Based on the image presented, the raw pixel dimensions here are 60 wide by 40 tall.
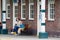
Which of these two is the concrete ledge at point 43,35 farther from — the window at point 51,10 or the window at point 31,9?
the window at point 31,9

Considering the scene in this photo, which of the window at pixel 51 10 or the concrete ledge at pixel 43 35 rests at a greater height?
the window at pixel 51 10

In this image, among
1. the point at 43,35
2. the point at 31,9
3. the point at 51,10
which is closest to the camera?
the point at 43,35

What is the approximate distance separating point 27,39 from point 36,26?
13.4 feet

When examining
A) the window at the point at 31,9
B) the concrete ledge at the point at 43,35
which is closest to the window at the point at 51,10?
the window at the point at 31,9

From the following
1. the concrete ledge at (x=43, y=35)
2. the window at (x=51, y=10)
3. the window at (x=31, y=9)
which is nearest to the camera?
the concrete ledge at (x=43, y=35)

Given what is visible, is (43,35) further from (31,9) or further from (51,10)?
(31,9)

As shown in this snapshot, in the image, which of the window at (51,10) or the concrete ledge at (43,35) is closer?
the concrete ledge at (43,35)

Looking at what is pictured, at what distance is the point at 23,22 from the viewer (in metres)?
29.9

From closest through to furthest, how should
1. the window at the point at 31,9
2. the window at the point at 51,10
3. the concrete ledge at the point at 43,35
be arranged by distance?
the concrete ledge at the point at 43,35 → the window at the point at 51,10 → the window at the point at 31,9

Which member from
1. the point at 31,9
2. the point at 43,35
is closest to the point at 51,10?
the point at 31,9

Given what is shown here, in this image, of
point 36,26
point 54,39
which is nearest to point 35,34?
point 36,26

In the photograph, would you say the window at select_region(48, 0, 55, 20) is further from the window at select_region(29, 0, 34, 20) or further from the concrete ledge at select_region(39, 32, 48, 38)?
the concrete ledge at select_region(39, 32, 48, 38)

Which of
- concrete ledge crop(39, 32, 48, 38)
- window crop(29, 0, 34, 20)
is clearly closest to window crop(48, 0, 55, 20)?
window crop(29, 0, 34, 20)

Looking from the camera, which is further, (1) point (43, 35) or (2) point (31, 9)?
(2) point (31, 9)
